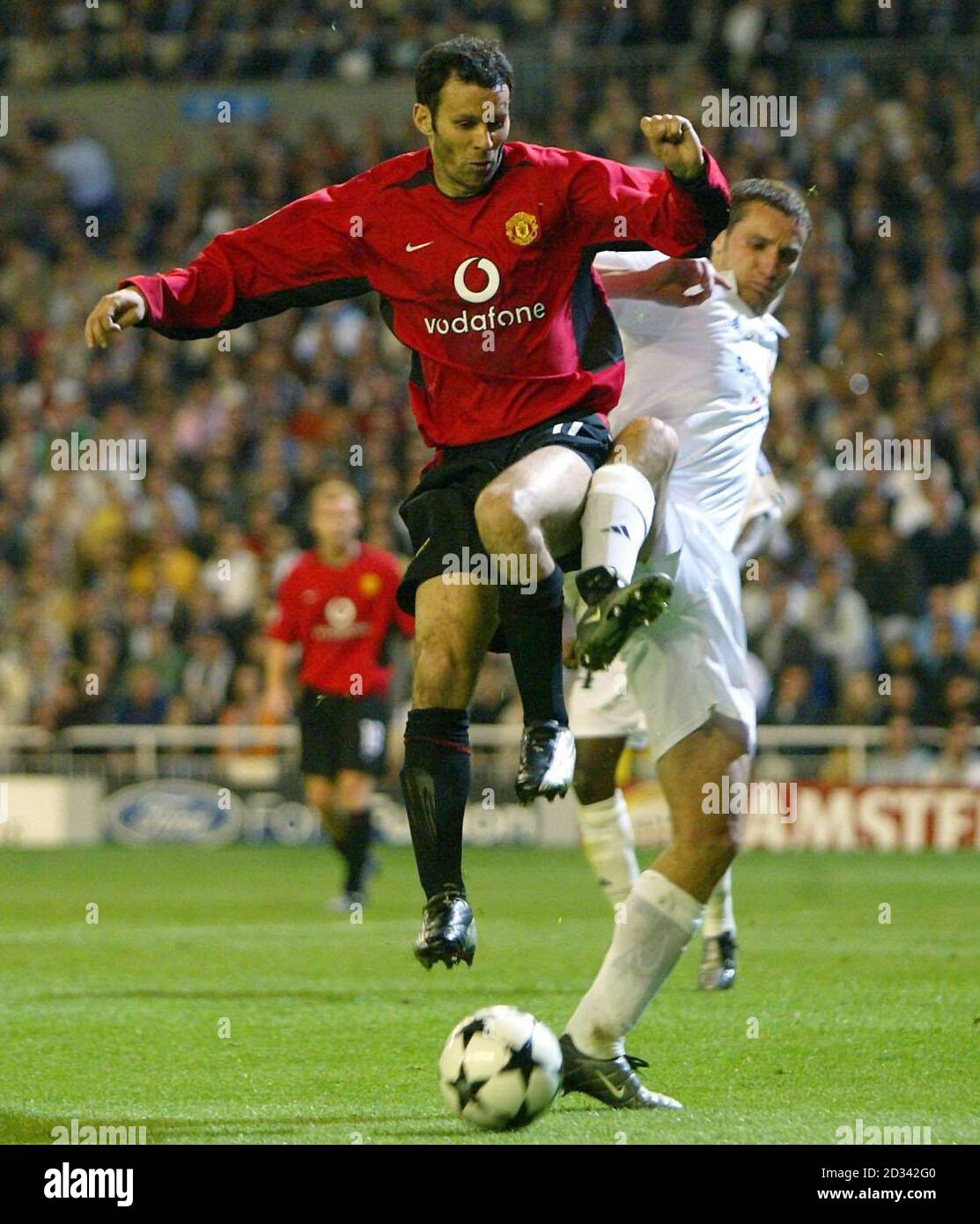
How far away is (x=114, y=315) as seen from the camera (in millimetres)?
5691

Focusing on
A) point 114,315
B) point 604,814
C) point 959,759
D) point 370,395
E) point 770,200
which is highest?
point 370,395

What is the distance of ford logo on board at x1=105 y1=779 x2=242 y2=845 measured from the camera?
16.5m

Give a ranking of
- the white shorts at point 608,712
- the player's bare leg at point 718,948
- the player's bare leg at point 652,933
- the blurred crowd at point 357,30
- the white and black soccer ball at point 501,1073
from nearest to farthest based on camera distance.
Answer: the white and black soccer ball at point 501,1073 → the player's bare leg at point 652,933 → the white shorts at point 608,712 → the player's bare leg at point 718,948 → the blurred crowd at point 357,30

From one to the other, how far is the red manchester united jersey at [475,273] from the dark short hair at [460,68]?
0.83 ft

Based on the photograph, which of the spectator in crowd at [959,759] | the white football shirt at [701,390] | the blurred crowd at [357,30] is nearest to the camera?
the white football shirt at [701,390]

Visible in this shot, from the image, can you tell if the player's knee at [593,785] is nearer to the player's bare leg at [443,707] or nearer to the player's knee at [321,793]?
the player's bare leg at [443,707]

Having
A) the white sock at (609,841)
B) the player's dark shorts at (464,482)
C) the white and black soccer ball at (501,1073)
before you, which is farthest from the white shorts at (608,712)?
the white and black soccer ball at (501,1073)

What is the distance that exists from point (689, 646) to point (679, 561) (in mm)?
265

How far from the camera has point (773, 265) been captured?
6828mm

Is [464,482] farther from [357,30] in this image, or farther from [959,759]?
[357,30]

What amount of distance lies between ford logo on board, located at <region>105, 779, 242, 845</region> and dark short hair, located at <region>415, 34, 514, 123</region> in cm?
1123

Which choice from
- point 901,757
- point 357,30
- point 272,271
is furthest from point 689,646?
point 357,30

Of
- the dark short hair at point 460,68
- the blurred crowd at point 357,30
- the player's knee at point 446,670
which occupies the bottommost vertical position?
the player's knee at point 446,670

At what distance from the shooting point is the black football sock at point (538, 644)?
18.5 ft
